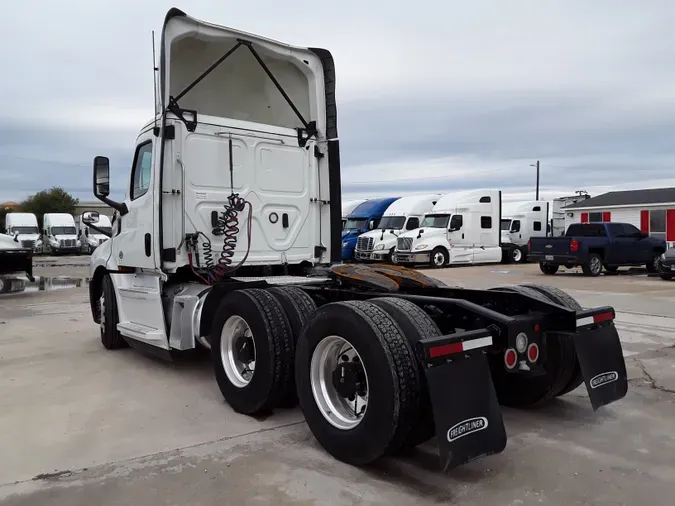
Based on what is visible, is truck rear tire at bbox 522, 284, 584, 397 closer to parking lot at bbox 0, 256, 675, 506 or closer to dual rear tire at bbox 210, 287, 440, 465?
parking lot at bbox 0, 256, 675, 506

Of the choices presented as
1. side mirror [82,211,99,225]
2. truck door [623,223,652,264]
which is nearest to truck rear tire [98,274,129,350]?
side mirror [82,211,99,225]

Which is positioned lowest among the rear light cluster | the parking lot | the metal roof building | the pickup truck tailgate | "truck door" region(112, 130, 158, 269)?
the parking lot

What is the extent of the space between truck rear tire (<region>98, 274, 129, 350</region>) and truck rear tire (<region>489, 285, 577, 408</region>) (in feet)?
15.8

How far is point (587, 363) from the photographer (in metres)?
4.31

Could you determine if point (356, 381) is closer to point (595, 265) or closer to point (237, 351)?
point (237, 351)

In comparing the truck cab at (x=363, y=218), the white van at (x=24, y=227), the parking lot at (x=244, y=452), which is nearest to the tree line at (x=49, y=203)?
the white van at (x=24, y=227)

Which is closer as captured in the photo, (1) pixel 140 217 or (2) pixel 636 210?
(1) pixel 140 217

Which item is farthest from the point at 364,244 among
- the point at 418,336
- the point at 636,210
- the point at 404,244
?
the point at 418,336

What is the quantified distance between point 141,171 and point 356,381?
407 centimetres

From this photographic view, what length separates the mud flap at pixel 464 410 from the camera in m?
3.44

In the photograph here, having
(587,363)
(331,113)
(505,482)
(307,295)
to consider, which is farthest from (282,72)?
(505,482)

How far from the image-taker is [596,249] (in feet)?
68.4

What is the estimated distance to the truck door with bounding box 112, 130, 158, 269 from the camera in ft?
21.2

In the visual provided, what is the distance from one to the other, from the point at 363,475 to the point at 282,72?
5.06m
